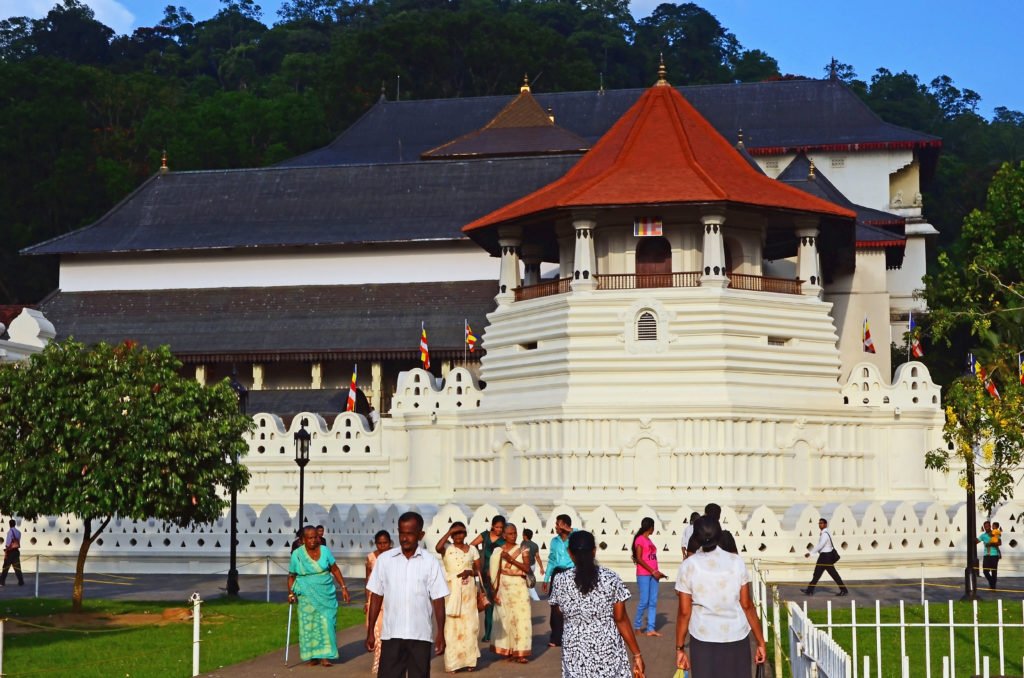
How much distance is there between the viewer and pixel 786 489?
118 feet

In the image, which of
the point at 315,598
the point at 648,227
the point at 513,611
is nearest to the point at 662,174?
the point at 648,227

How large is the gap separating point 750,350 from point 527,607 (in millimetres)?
19619

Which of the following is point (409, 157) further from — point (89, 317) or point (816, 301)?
point (816, 301)

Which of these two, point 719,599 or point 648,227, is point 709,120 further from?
point 719,599

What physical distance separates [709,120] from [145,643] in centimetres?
5173

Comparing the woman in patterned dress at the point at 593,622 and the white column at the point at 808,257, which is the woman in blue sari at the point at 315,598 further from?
the white column at the point at 808,257

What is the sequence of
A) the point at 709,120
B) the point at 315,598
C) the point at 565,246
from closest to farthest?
the point at 315,598 → the point at 565,246 → the point at 709,120

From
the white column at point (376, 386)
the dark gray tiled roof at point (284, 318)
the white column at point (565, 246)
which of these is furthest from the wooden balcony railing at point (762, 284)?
the white column at point (376, 386)

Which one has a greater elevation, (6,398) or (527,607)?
(6,398)

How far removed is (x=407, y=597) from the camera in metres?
13.9

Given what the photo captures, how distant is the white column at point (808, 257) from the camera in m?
39.0

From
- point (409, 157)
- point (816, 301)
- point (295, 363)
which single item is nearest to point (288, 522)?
point (816, 301)

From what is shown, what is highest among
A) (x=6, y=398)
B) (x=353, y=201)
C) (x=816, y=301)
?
(x=353, y=201)

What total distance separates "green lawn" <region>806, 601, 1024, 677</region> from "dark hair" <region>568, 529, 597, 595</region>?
4.24 metres
